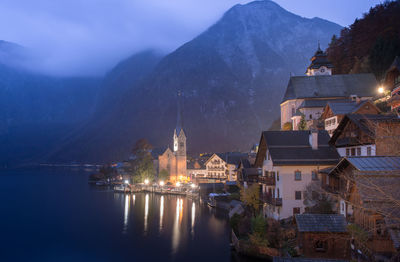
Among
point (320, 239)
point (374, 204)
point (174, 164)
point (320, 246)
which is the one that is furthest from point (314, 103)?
point (174, 164)

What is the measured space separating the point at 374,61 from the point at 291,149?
45.0 metres

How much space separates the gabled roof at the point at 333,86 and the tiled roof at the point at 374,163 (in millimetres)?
44419

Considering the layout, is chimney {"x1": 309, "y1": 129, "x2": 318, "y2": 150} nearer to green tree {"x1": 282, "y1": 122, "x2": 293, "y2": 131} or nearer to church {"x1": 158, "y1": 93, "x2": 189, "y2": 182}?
green tree {"x1": 282, "y1": 122, "x2": 293, "y2": 131}

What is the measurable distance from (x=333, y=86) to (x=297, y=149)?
36599mm

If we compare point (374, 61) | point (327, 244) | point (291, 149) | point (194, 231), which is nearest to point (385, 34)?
point (374, 61)

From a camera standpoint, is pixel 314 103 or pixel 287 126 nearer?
pixel 314 103

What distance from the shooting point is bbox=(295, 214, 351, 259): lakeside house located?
72.8ft

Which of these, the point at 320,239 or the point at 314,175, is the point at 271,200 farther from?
the point at 320,239

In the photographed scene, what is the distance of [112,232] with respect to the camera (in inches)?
1839

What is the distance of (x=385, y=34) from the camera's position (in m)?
69.8

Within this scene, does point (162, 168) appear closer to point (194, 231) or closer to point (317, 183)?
point (194, 231)

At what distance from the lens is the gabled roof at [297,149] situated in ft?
110

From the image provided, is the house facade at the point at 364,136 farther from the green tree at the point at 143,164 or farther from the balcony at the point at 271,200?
the green tree at the point at 143,164

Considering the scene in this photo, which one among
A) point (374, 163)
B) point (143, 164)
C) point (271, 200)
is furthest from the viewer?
point (143, 164)
